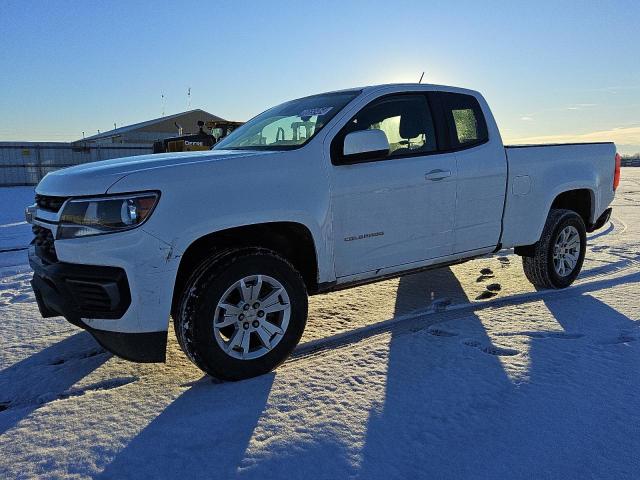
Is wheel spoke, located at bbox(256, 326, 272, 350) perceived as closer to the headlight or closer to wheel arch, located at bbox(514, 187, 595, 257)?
the headlight

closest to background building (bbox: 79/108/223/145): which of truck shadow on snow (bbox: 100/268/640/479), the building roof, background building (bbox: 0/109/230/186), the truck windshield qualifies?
the building roof

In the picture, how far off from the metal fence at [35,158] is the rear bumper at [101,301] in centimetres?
2356

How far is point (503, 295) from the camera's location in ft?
15.6

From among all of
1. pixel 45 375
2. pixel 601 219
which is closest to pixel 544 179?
pixel 601 219

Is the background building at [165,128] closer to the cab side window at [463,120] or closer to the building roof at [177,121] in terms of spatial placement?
the building roof at [177,121]

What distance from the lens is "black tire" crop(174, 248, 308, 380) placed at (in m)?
2.82

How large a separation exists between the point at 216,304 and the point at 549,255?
134 inches

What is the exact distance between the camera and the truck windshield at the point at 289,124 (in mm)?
3547

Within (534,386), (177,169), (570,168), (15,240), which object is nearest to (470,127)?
(570,168)

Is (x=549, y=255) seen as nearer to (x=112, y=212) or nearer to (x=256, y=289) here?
(x=256, y=289)

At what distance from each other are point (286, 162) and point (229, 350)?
3.97 feet

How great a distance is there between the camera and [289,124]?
386 centimetres

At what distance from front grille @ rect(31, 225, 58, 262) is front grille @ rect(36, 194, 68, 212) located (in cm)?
13

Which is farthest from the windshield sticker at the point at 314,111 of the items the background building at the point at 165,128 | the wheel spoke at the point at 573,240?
the background building at the point at 165,128
